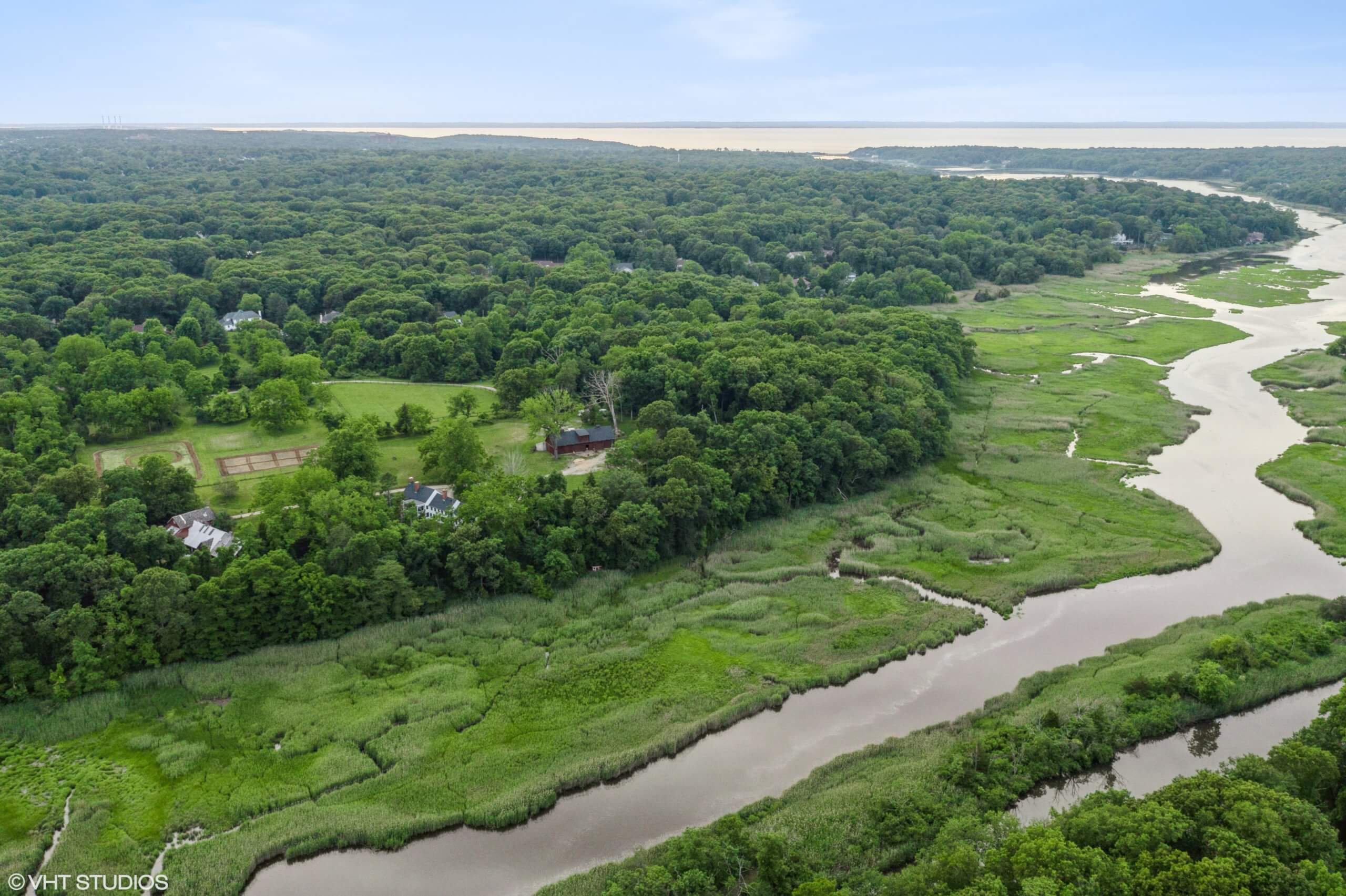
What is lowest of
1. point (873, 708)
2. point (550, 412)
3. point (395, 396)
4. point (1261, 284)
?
point (873, 708)

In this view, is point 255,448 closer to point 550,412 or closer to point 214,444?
point 214,444

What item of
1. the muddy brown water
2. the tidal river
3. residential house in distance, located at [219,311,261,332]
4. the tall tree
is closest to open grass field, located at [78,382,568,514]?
the tall tree

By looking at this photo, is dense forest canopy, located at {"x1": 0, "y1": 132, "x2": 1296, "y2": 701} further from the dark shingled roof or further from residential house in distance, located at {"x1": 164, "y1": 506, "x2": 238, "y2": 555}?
the dark shingled roof

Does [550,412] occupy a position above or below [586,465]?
above
